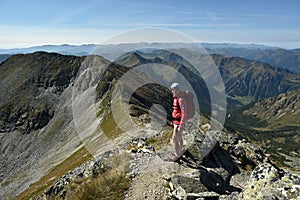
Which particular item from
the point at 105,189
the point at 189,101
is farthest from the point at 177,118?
the point at 105,189

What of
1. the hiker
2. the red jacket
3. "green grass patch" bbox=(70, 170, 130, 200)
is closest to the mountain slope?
"green grass patch" bbox=(70, 170, 130, 200)

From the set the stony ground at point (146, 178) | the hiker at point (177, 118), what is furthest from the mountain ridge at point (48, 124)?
the hiker at point (177, 118)

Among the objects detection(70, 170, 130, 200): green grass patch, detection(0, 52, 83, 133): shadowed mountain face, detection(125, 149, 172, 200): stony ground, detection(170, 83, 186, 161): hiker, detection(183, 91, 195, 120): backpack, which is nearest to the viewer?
detection(70, 170, 130, 200): green grass patch

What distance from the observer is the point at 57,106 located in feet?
470

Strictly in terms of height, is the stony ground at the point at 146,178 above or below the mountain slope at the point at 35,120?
above

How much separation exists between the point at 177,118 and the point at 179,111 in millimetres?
513

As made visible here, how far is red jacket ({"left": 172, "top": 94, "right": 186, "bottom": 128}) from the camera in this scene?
17.2 metres

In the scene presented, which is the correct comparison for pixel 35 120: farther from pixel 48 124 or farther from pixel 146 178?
pixel 146 178

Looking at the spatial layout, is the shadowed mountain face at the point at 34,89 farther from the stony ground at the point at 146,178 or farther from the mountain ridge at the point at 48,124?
the stony ground at the point at 146,178

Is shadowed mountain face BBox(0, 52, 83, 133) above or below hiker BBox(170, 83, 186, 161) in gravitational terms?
below

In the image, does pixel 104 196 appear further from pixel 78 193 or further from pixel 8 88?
pixel 8 88

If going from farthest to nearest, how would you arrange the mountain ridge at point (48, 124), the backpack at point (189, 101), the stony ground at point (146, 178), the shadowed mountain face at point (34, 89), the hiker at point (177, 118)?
the shadowed mountain face at point (34, 89) → the mountain ridge at point (48, 124) → the stony ground at point (146, 178) → the hiker at point (177, 118) → the backpack at point (189, 101)

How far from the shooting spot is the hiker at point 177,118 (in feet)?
56.8

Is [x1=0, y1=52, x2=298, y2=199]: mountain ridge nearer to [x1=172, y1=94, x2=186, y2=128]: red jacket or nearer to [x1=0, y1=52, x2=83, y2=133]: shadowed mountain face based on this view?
[x1=0, y1=52, x2=83, y2=133]: shadowed mountain face
